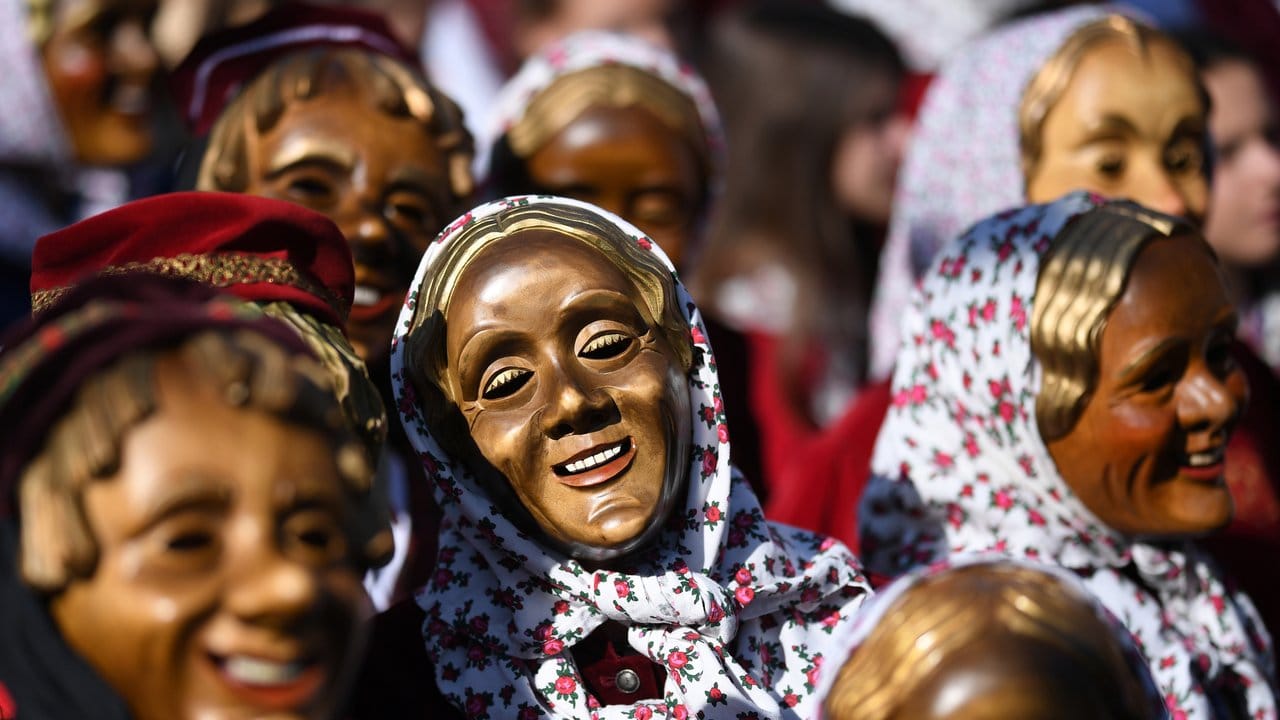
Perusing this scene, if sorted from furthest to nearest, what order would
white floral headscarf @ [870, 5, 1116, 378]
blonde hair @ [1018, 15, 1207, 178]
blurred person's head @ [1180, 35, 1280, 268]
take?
blurred person's head @ [1180, 35, 1280, 268]
white floral headscarf @ [870, 5, 1116, 378]
blonde hair @ [1018, 15, 1207, 178]

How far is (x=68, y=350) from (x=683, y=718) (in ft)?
4.02

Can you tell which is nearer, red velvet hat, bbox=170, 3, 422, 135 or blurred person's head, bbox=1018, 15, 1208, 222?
red velvet hat, bbox=170, 3, 422, 135

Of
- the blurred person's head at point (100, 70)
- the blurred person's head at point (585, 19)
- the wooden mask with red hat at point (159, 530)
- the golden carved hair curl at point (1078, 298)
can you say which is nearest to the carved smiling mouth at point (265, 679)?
the wooden mask with red hat at point (159, 530)

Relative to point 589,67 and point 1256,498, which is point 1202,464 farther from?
point 589,67

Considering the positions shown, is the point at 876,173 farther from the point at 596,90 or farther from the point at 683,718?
the point at 683,718

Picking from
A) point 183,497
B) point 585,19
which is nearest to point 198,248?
point 183,497

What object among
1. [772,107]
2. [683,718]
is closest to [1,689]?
[683,718]

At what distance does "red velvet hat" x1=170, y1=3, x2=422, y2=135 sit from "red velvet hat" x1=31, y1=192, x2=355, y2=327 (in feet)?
4.11

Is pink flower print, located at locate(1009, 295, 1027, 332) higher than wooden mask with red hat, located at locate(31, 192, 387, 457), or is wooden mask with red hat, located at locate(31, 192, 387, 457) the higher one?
wooden mask with red hat, located at locate(31, 192, 387, 457)

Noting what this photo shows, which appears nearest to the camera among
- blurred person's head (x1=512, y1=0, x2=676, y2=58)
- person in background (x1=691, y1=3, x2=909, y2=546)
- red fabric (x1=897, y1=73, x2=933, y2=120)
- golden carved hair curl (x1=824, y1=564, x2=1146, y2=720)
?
golden carved hair curl (x1=824, y1=564, x2=1146, y2=720)

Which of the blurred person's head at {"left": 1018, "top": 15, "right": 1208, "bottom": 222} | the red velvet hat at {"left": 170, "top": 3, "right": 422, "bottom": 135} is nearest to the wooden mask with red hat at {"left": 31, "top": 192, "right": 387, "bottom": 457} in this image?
the red velvet hat at {"left": 170, "top": 3, "right": 422, "bottom": 135}

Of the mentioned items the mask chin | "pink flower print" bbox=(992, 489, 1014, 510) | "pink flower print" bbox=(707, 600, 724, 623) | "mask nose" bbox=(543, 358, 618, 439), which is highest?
"mask nose" bbox=(543, 358, 618, 439)

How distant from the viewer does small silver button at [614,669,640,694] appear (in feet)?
9.13

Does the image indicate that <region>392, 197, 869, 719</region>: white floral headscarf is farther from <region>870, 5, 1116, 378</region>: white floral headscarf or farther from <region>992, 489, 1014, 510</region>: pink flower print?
<region>870, 5, 1116, 378</region>: white floral headscarf
